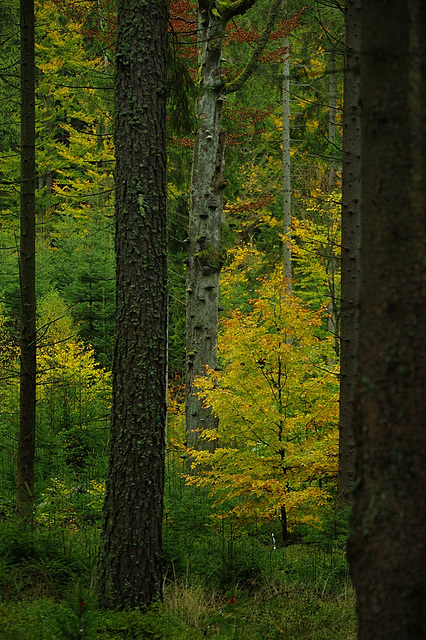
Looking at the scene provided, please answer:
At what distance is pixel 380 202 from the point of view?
2420 millimetres

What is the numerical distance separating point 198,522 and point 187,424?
10.1ft

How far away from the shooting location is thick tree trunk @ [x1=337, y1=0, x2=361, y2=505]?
6969mm

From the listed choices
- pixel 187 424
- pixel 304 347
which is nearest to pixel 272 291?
pixel 304 347

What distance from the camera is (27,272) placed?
6727mm

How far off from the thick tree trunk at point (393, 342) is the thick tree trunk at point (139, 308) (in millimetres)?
2350

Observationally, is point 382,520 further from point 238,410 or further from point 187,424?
point 187,424

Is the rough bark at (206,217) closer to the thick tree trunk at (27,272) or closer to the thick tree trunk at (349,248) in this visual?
the thick tree trunk at (349,248)

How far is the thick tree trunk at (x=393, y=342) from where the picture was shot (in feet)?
7.49

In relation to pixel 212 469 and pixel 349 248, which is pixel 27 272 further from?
pixel 349 248

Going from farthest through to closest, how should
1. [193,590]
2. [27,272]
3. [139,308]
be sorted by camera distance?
1. [27,272]
2. [193,590]
3. [139,308]

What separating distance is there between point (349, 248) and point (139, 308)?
133 inches

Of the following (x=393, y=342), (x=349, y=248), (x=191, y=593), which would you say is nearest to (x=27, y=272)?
(x=349, y=248)

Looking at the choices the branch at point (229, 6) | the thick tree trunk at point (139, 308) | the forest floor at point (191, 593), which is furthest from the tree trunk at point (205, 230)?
the thick tree trunk at point (139, 308)

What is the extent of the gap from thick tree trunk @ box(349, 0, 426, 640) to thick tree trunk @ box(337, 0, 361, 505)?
4.59 meters
